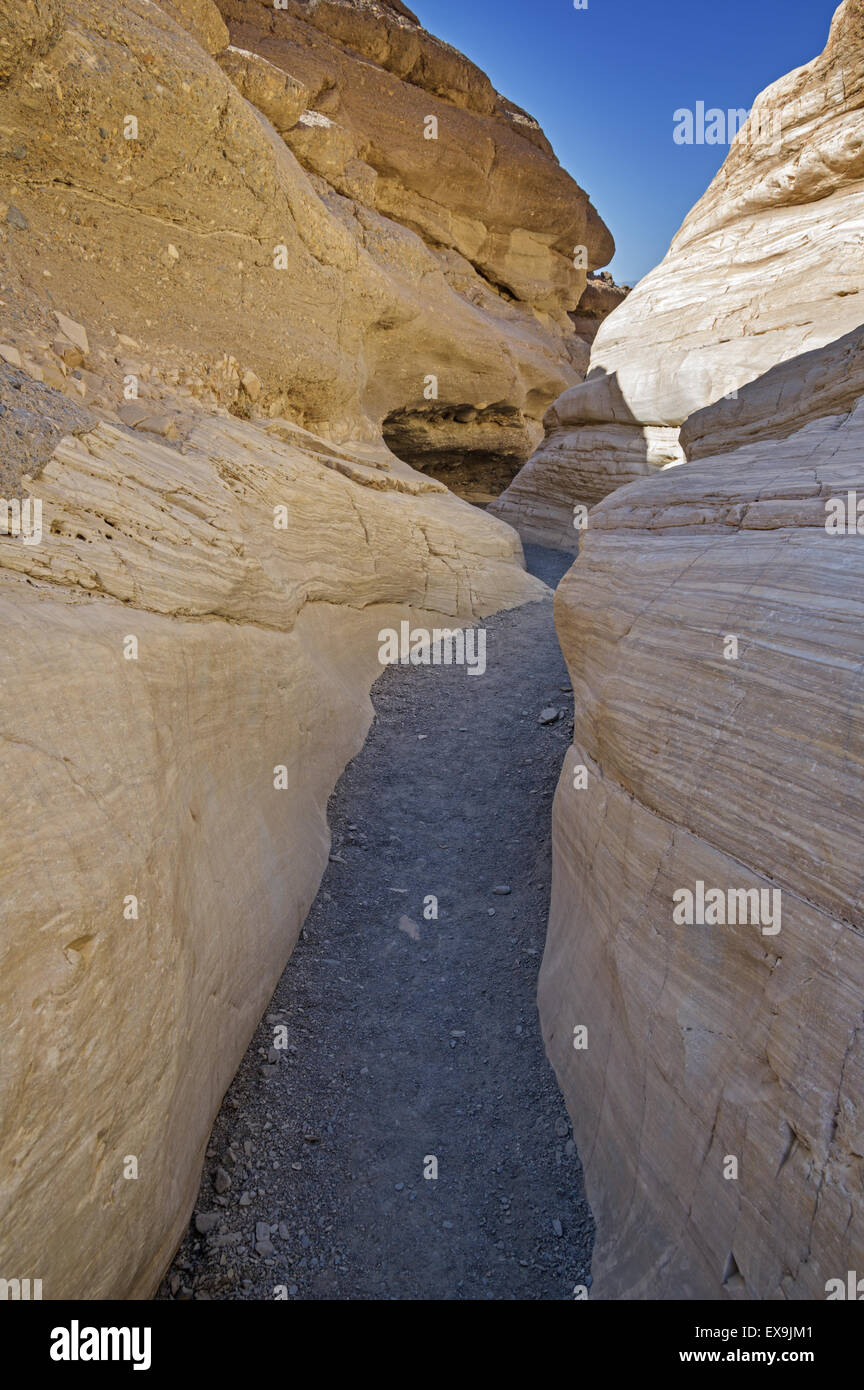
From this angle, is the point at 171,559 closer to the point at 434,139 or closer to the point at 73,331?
the point at 73,331

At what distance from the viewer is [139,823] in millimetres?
3947

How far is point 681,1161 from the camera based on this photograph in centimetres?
359

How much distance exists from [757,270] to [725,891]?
10.6 meters

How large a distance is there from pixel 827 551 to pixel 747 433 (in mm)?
4751

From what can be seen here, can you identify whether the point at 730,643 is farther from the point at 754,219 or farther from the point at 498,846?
the point at 754,219

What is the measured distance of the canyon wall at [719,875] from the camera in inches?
118

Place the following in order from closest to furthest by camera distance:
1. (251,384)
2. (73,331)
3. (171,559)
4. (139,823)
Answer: (139,823)
(171,559)
(73,331)
(251,384)

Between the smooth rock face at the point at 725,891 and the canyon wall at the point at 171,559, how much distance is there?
2.52m

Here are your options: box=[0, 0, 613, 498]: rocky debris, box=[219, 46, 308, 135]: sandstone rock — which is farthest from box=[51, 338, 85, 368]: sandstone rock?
box=[219, 46, 308, 135]: sandstone rock

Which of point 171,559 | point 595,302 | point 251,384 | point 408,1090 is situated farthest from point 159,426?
point 595,302

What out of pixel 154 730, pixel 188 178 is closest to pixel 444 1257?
pixel 154 730

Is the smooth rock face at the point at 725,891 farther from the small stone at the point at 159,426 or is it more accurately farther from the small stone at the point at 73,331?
the small stone at the point at 73,331

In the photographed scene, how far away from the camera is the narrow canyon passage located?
13.4 feet

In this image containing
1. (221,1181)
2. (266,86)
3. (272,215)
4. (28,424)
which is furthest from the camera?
(266,86)
